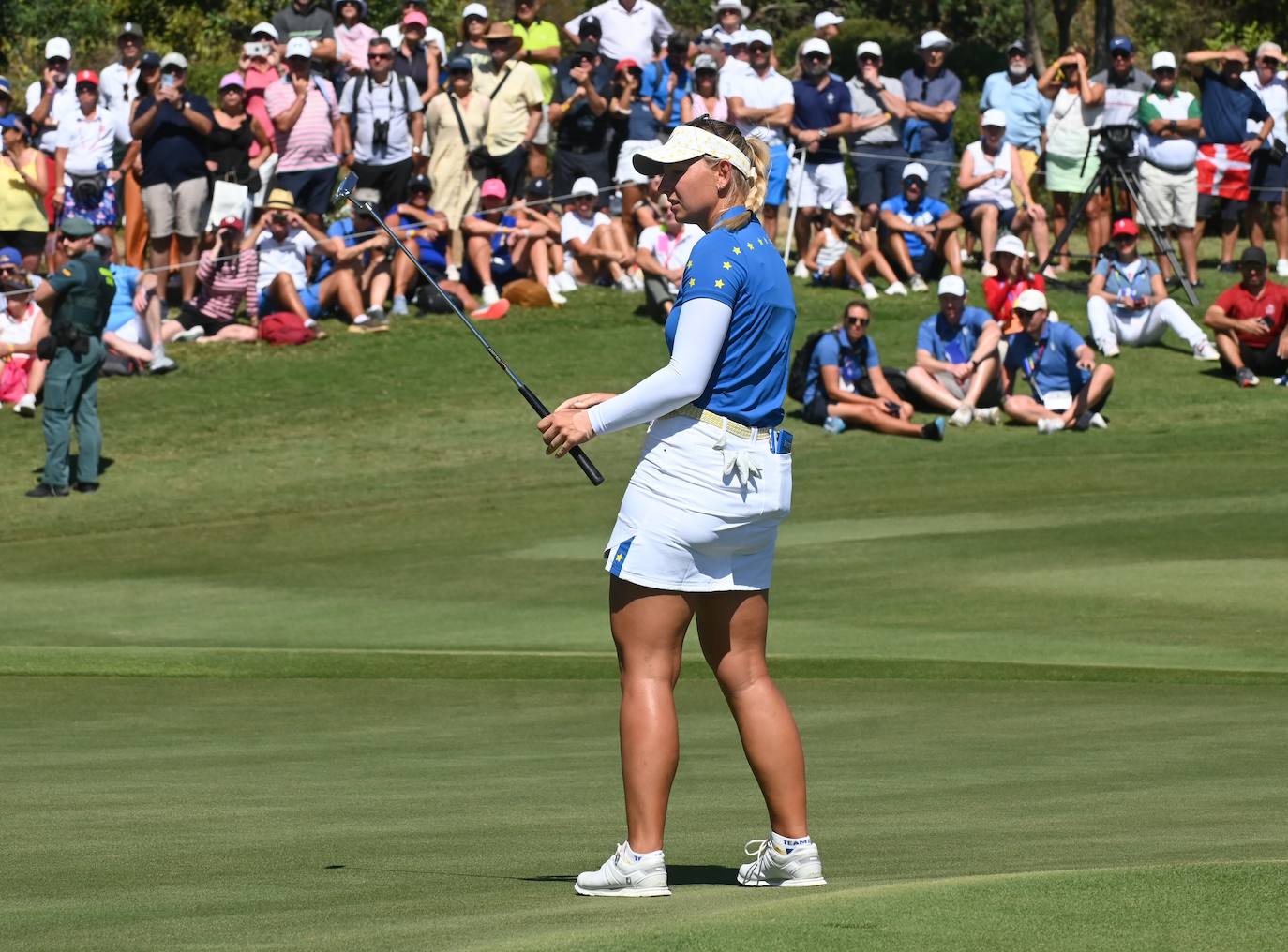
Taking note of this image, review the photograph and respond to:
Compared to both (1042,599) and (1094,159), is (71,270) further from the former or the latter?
(1094,159)

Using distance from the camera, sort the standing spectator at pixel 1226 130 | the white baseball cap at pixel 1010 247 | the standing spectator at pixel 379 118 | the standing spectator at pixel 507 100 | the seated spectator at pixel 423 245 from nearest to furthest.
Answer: the white baseball cap at pixel 1010 247 < the standing spectator at pixel 379 118 < the seated spectator at pixel 423 245 < the standing spectator at pixel 507 100 < the standing spectator at pixel 1226 130

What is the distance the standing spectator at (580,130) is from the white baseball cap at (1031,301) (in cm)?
527

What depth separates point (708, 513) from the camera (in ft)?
16.8

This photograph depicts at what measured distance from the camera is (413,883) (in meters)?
5.15

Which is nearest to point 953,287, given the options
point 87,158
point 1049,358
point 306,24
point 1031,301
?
point 1031,301

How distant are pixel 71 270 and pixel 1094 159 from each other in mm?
12241

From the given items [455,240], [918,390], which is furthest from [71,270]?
[918,390]

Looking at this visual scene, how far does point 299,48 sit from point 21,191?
3.05m

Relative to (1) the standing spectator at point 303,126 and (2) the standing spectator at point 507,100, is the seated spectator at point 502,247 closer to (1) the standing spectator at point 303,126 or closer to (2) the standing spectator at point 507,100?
(2) the standing spectator at point 507,100

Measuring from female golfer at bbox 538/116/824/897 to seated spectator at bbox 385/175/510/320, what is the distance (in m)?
16.1

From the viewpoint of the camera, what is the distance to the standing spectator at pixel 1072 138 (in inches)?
922

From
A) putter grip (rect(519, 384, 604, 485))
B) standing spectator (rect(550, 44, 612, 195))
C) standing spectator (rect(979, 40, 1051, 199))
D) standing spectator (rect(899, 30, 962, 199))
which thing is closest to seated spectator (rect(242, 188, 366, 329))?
standing spectator (rect(550, 44, 612, 195))

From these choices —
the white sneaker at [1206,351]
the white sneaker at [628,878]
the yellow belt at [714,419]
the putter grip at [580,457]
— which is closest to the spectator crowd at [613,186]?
the white sneaker at [1206,351]

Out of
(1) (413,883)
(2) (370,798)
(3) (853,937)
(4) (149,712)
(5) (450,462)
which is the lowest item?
(5) (450,462)
